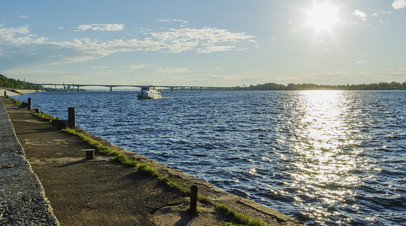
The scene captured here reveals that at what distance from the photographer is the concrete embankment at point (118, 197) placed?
22.1ft

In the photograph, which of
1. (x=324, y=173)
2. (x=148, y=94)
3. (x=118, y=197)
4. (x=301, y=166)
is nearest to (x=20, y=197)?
(x=118, y=197)

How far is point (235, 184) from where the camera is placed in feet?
41.2

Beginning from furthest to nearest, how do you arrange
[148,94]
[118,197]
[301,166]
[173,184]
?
[148,94], [301,166], [173,184], [118,197]

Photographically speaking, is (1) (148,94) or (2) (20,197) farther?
(1) (148,94)

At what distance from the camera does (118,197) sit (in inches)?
309

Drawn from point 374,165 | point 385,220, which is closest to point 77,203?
point 385,220

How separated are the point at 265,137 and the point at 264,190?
44.9 feet

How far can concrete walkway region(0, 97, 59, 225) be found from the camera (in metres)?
5.18

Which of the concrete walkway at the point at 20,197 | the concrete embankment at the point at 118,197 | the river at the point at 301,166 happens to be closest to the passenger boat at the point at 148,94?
the river at the point at 301,166

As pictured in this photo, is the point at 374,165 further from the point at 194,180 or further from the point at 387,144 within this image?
the point at 194,180

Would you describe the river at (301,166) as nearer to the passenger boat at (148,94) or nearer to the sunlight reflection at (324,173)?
the sunlight reflection at (324,173)

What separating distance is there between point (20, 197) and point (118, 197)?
2422mm

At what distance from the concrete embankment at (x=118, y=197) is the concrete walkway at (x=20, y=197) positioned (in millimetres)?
748

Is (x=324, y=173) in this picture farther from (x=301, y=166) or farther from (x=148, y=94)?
(x=148, y=94)
